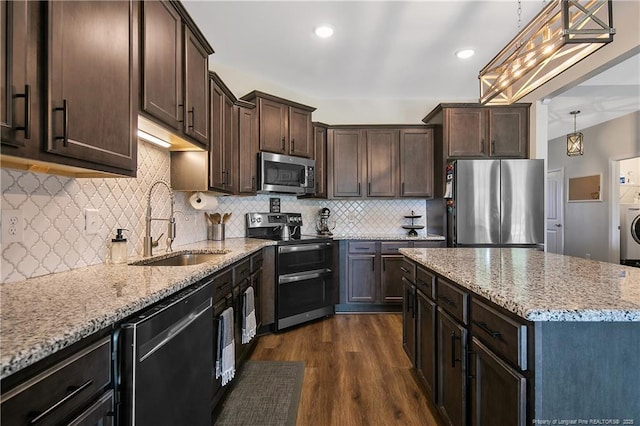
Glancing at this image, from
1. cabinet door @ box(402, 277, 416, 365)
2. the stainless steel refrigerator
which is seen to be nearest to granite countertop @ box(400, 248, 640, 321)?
cabinet door @ box(402, 277, 416, 365)

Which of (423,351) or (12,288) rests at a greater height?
(12,288)

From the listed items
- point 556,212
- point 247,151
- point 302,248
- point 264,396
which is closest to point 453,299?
point 264,396

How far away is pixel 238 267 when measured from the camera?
220 cm

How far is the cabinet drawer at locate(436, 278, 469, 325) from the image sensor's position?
1363 mm

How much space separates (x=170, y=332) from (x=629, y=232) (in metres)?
7.51

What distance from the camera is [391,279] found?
383cm

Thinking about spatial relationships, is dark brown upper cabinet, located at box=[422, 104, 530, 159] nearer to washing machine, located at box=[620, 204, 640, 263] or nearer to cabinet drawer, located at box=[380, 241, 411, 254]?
cabinet drawer, located at box=[380, 241, 411, 254]

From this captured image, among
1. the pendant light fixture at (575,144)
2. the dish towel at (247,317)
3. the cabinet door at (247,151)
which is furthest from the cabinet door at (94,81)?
the pendant light fixture at (575,144)

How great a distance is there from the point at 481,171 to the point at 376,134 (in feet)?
4.51

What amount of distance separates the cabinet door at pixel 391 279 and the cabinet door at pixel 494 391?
2.52m

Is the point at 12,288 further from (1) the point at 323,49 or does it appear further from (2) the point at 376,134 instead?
(2) the point at 376,134

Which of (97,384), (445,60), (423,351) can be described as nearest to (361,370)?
(423,351)

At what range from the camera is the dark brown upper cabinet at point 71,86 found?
2.81 ft

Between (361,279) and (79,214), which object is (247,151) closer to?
(79,214)
